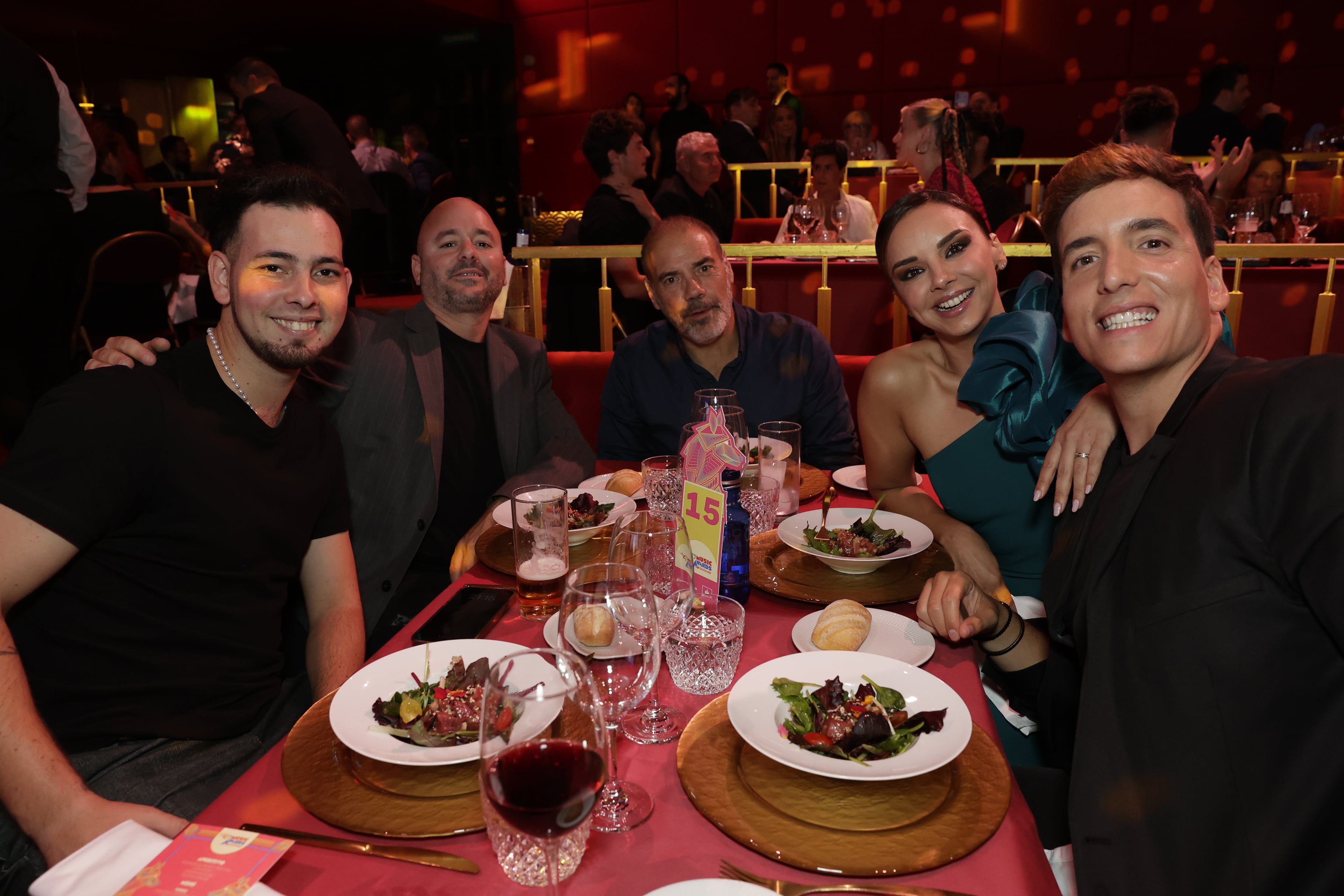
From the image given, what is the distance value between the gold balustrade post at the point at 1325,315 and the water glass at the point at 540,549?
3.22m

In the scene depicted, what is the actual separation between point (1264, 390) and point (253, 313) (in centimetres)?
172

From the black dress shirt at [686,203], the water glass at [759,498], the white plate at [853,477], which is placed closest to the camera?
the water glass at [759,498]

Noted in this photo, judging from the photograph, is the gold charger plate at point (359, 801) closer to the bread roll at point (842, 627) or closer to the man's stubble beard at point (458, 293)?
the bread roll at point (842, 627)

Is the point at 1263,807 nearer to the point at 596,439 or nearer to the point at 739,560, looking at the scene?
the point at 739,560

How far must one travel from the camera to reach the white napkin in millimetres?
786

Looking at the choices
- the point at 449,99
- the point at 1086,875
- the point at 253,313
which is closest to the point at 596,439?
the point at 253,313

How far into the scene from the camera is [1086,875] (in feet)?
3.48

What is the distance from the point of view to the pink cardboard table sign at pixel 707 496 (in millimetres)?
1286

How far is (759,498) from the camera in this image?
1.88m

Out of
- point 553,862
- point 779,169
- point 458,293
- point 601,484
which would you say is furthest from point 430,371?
point 779,169

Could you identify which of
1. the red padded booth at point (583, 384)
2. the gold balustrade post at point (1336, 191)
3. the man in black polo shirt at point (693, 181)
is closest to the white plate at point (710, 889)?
the red padded booth at point (583, 384)

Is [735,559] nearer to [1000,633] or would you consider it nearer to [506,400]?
[1000,633]

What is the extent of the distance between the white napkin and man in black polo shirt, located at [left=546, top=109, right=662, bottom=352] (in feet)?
13.1

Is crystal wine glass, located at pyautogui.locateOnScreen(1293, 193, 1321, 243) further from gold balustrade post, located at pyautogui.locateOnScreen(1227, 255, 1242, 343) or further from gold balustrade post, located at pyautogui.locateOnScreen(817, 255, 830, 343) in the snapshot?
gold balustrade post, located at pyautogui.locateOnScreen(817, 255, 830, 343)
